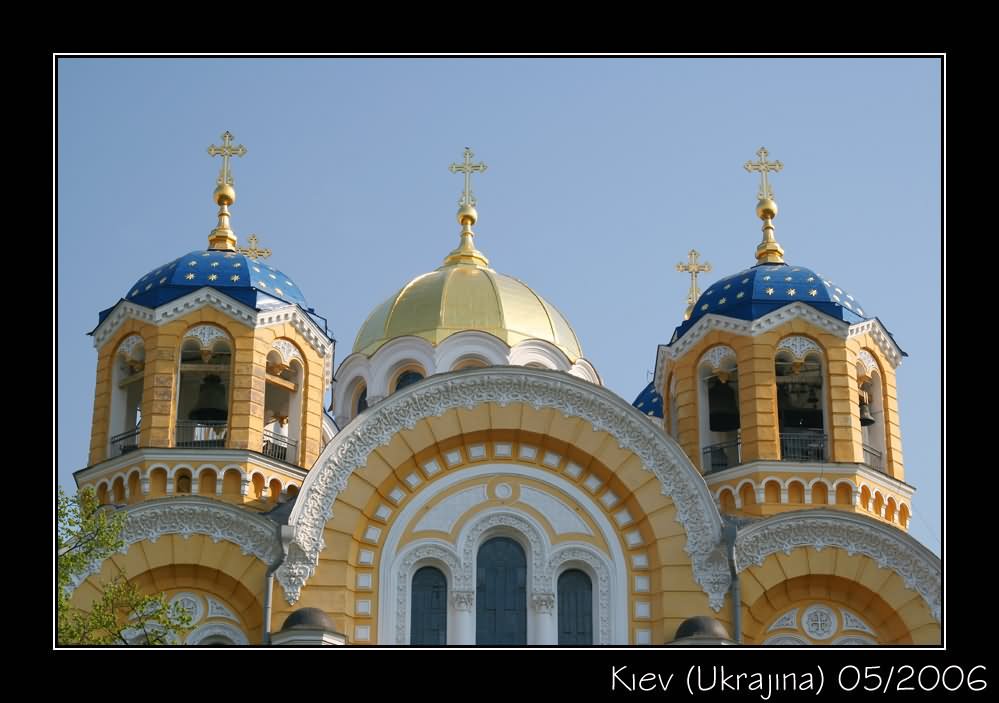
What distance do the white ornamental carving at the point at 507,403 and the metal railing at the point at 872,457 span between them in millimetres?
4054

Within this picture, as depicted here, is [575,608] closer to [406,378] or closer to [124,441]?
[124,441]

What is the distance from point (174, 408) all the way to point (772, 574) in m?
9.32

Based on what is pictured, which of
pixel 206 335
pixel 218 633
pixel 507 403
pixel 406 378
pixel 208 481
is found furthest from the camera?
pixel 406 378

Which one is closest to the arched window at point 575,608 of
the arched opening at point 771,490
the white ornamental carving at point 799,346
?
the arched opening at point 771,490

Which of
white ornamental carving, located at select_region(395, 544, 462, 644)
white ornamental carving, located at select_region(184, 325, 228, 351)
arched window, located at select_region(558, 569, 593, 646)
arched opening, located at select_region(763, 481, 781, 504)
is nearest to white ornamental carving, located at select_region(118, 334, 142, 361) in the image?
white ornamental carving, located at select_region(184, 325, 228, 351)

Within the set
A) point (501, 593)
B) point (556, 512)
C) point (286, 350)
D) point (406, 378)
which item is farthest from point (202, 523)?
point (406, 378)

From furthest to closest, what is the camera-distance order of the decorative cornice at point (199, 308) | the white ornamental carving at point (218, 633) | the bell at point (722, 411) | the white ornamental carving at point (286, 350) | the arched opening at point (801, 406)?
the bell at point (722, 411) → the white ornamental carving at point (286, 350) → the arched opening at point (801, 406) → the decorative cornice at point (199, 308) → the white ornamental carving at point (218, 633)

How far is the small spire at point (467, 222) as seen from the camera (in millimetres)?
33469

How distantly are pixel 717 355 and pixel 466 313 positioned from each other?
17.8 feet

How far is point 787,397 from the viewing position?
Answer: 28672mm

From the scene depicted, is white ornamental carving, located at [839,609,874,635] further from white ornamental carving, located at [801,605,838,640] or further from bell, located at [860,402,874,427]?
bell, located at [860,402,874,427]

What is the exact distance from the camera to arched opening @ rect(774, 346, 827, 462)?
27500 millimetres

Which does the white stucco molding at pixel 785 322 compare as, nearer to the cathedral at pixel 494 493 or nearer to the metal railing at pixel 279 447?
the cathedral at pixel 494 493
